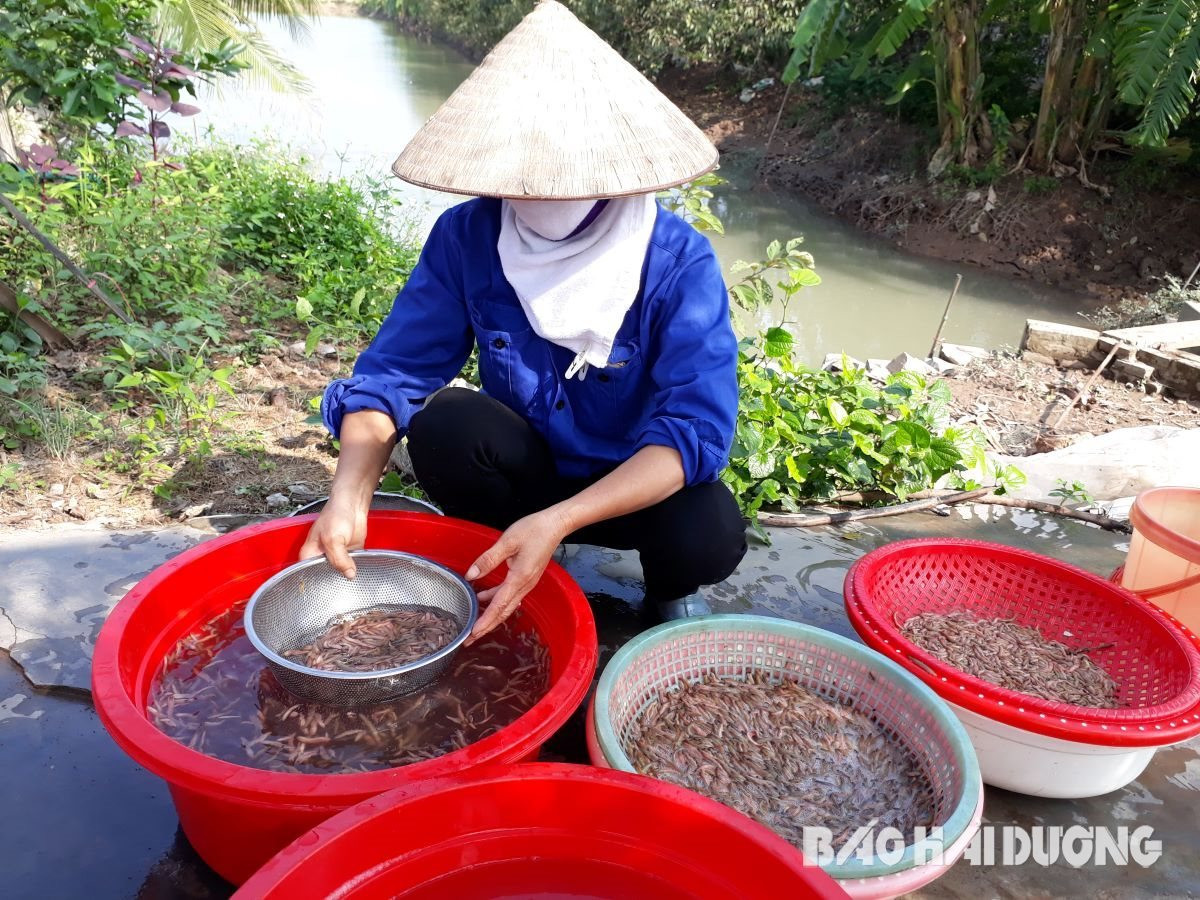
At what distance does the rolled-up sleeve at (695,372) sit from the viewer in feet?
5.67

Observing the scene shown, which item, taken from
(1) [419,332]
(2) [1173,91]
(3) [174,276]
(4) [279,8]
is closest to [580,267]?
(1) [419,332]

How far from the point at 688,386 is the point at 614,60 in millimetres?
655

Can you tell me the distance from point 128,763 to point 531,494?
3.19ft

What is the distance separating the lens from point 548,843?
1205mm

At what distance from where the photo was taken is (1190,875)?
161cm

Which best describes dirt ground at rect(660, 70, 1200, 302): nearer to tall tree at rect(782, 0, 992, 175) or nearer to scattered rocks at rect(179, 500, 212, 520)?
tall tree at rect(782, 0, 992, 175)

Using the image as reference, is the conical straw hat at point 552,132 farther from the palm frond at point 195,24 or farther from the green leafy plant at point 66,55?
the palm frond at point 195,24

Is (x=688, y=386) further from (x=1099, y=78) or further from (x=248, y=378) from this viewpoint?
(x=1099, y=78)

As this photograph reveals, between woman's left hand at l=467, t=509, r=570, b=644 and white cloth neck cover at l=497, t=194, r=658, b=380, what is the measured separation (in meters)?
0.41

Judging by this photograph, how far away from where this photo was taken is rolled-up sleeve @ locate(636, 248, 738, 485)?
173 centimetres

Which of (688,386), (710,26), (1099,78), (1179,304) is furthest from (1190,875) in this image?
(710,26)

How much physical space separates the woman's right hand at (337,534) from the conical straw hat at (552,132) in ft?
2.20

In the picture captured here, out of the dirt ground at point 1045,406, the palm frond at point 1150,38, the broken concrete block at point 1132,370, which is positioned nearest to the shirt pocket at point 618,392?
the dirt ground at point 1045,406

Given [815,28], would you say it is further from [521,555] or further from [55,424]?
[521,555]
